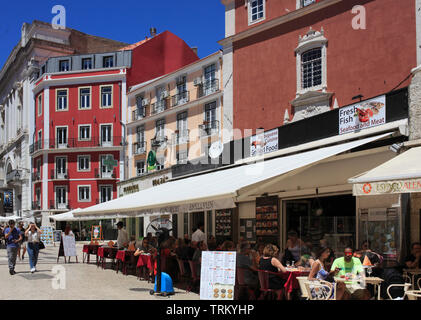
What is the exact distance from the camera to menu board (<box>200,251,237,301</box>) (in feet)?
30.1

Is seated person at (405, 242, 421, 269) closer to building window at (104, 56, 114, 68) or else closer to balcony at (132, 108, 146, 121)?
balcony at (132, 108, 146, 121)

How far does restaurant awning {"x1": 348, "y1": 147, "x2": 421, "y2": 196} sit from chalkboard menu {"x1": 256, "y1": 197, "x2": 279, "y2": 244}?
256 inches

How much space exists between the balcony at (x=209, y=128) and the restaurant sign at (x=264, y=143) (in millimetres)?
15989

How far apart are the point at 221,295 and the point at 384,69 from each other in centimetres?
1146

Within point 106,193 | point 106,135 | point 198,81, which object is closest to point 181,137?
point 198,81

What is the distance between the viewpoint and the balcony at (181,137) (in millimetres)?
36825

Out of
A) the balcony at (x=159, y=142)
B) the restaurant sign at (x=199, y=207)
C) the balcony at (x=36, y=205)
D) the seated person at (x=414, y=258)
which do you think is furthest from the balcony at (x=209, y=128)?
the seated person at (x=414, y=258)

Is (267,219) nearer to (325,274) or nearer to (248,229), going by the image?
(248,229)

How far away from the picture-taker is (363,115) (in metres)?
12.8

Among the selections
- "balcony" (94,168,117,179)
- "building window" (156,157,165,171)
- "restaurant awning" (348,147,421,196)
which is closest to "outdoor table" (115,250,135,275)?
"restaurant awning" (348,147,421,196)

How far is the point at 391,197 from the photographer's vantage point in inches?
456

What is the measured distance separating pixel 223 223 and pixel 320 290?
1146cm

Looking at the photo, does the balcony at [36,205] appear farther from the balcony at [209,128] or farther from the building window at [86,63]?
the balcony at [209,128]
